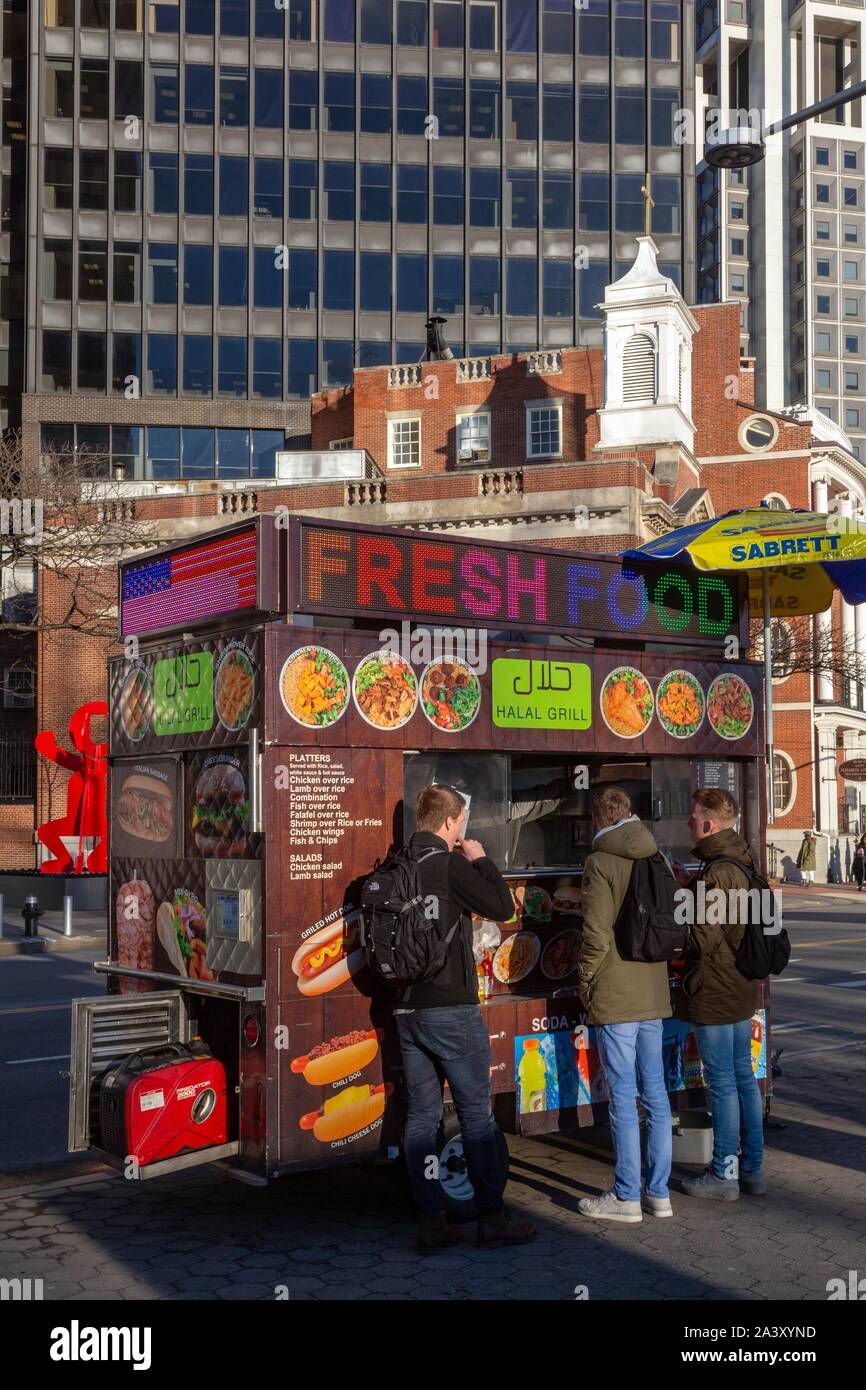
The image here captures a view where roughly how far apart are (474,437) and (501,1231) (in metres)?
44.2

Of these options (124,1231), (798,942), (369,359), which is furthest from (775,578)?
(369,359)

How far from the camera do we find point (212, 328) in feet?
170

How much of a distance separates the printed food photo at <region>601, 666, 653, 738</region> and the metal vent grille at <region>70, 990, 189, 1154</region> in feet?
9.69

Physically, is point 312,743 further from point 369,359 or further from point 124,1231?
point 369,359

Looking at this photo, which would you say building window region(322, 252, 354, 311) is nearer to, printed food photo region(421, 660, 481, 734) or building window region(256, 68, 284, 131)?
building window region(256, 68, 284, 131)

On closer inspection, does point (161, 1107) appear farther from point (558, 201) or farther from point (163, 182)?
point (558, 201)

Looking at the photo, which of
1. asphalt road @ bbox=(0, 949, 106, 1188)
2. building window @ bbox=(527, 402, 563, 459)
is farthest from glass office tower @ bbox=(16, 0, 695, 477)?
asphalt road @ bbox=(0, 949, 106, 1188)

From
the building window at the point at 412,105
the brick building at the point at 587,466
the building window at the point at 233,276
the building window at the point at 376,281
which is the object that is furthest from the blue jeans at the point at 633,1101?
the building window at the point at 412,105

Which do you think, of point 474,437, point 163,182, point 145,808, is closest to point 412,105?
point 163,182

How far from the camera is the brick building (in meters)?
34.6

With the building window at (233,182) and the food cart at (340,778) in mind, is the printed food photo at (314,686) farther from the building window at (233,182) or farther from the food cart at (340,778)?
the building window at (233,182)

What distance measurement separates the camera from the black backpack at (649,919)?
6.54 meters

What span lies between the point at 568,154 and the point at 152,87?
16.6 meters

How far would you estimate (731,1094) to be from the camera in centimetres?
707
